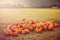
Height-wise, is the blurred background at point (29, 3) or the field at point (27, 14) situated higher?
the blurred background at point (29, 3)

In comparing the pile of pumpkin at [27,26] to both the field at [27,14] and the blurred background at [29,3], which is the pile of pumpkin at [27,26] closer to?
the field at [27,14]

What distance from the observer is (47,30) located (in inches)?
47.6

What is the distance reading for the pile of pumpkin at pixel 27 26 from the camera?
1215 mm

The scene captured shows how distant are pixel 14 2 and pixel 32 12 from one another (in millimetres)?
207

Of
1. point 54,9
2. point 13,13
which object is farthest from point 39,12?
point 13,13

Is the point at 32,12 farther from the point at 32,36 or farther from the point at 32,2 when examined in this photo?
the point at 32,36

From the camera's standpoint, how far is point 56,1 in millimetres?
1238

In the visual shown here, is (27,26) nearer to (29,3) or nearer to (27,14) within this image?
(27,14)

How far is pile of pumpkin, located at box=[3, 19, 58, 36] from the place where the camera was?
121cm

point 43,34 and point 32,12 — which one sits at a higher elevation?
point 32,12

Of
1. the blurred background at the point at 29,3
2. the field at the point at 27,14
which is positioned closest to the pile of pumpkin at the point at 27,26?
the field at the point at 27,14

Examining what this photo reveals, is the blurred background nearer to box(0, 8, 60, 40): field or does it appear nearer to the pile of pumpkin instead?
box(0, 8, 60, 40): field

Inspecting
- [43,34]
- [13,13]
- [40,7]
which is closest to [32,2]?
[40,7]

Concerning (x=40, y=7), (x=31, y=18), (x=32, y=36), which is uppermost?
(x=40, y=7)
